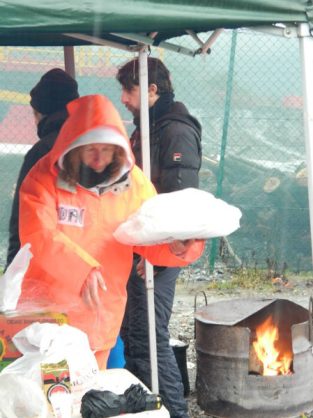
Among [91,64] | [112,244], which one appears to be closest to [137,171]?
[112,244]

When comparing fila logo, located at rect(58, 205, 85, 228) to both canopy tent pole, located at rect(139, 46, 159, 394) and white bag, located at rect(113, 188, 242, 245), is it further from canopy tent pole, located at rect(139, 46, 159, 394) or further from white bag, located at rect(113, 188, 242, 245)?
canopy tent pole, located at rect(139, 46, 159, 394)

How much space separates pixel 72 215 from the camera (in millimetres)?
3422

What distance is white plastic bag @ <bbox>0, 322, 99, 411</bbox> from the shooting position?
8.59 feet

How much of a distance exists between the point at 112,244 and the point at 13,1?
1187 millimetres

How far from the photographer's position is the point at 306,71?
124 inches

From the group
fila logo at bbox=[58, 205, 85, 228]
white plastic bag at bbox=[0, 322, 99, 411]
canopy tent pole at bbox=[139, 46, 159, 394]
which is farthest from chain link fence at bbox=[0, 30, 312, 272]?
white plastic bag at bbox=[0, 322, 99, 411]

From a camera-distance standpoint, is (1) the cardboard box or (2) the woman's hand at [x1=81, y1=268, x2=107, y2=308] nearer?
(1) the cardboard box

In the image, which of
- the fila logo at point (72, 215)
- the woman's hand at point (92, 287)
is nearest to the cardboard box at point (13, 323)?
the woman's hand at point (92, 287)

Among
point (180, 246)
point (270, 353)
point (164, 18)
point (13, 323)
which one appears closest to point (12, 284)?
point (13, 323)

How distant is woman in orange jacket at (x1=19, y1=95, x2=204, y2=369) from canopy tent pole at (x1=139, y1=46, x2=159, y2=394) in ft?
1.60

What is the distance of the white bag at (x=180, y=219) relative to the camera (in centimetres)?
308

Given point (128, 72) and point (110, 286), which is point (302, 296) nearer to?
point (128, 72)

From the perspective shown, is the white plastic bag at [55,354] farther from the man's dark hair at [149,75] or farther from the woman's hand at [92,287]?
the man's dark hair at [149,75]

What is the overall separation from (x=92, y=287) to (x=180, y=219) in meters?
0.46
